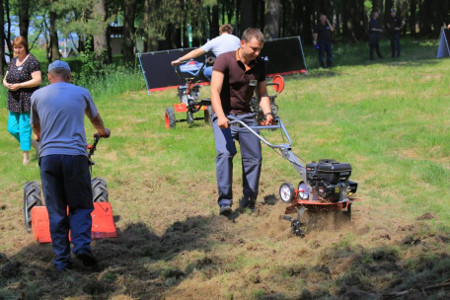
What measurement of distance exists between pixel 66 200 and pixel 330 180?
7.97 ft

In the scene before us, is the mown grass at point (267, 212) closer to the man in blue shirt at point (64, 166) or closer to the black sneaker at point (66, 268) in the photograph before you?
the black sneaker at point (66, 268)

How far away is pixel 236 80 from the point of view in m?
7.59

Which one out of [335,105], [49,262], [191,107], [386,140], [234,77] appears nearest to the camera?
[49,262]

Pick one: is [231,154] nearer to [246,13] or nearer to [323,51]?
[323,51]

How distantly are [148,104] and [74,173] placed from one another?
40.1ft

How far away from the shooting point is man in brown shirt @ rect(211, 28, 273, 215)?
7.54 meters

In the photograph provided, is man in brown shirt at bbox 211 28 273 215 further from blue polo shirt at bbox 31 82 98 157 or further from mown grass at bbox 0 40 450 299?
blue polo shirt at bbox 31 82 98 157

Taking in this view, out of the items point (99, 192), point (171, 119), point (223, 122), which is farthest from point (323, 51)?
point (223, 122)

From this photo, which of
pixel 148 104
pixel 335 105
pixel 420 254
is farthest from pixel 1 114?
pixel 420 254

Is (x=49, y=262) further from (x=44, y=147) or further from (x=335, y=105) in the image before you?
(x=335, y=105)

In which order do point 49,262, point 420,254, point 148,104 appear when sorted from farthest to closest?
1. point 148,104
2. point 49,262
3. point 420,254

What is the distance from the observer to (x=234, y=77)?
24.9ft

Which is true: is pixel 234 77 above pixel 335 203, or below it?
above

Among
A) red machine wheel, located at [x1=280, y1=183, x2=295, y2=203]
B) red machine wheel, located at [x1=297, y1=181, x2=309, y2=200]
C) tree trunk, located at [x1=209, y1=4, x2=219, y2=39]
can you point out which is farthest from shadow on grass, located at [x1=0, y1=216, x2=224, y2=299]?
tree trunk, located at [x1=209, y1=4, x2=219, y2=39]
